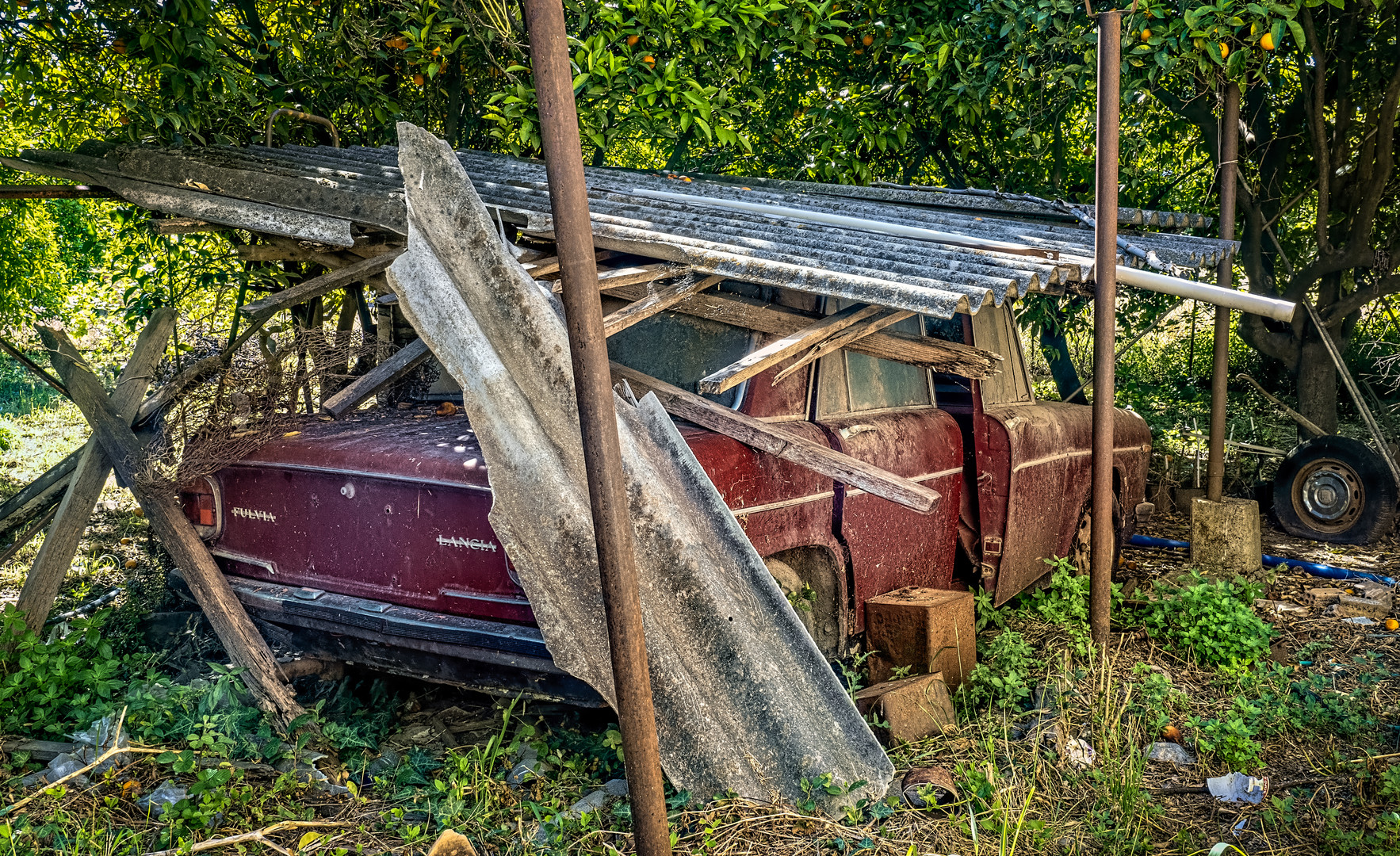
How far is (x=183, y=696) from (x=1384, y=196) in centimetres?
936

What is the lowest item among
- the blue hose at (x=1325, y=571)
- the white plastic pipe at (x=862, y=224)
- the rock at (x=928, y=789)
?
the blue hose at (x=1325, y=571)

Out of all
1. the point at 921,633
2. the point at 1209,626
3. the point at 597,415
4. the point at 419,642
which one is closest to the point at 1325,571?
the point at 1209,626

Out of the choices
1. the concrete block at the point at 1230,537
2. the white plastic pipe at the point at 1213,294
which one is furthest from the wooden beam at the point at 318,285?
the concrete block at the point at 1230,537

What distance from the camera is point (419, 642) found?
3.26m

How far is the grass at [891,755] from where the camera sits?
288 cm

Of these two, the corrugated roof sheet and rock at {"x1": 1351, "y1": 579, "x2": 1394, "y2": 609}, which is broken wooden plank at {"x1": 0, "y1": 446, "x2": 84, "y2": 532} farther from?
rock at {"x1": 1351, "y1": 579, "x2": 1394, "y2": 609}

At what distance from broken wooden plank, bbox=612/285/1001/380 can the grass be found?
1250 millimetres

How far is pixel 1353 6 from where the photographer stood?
7402mm

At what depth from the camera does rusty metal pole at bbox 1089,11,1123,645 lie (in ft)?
12.4

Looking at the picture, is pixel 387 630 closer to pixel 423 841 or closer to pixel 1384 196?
pixel 423 841

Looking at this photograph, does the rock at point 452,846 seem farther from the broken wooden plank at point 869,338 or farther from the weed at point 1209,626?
the weed at point 1209,626

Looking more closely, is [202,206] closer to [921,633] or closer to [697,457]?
[697,457]

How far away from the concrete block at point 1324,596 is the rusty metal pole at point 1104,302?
2355mm

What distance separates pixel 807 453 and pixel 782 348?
39 centimetres
